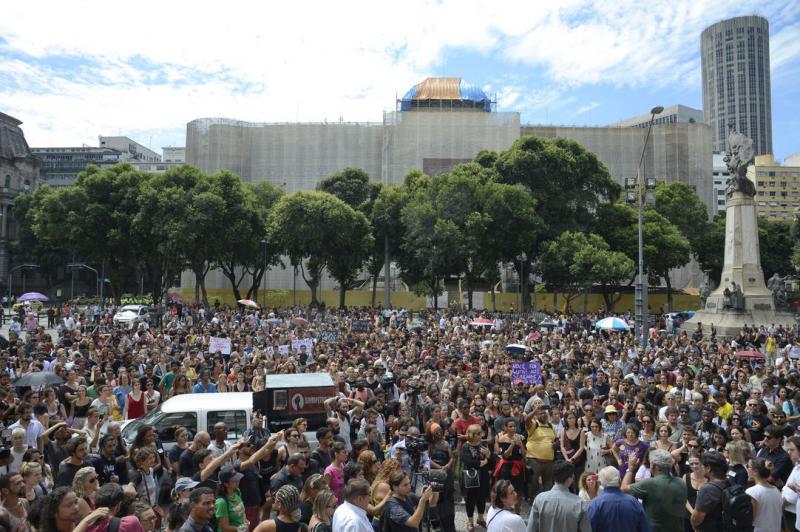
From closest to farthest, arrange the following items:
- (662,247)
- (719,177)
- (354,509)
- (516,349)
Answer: (354,509) → (516,349) → (662,247) → (719,177)

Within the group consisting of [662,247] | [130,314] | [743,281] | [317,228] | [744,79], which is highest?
[744,79]

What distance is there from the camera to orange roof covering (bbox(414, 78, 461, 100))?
7281cm

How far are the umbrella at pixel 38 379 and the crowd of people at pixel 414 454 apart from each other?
9 cm

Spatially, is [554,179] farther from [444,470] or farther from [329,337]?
[444,470]

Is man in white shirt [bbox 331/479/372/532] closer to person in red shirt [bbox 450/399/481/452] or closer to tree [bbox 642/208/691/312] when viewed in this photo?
person in red shirt [bbox 450/399/481/452]

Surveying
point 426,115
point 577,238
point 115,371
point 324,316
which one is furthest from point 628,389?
point 426,115

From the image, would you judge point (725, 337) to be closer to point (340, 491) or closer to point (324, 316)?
point (324, 316)

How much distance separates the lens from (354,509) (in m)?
4.86

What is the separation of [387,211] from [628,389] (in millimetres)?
36104

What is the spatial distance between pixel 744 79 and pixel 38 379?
21848 centimetres

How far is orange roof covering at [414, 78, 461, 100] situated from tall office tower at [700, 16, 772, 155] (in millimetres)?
144276

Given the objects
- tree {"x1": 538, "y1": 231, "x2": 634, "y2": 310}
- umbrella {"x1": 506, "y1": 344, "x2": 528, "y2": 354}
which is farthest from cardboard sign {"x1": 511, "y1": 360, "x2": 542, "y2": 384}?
tree {"x1": 538, "y1": 231, "x2": 634, "y2": 310}

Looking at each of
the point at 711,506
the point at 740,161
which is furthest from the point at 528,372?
the point at 740,161

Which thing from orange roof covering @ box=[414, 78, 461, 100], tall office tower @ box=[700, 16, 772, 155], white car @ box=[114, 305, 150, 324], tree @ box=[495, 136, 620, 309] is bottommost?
white car @ box=[114, 305, 150, 324]
